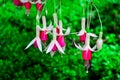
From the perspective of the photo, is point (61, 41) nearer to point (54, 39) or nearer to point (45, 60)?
point (54, 39)

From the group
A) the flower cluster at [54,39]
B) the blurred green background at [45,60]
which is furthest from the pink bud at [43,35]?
the blurred green background at [45,60]

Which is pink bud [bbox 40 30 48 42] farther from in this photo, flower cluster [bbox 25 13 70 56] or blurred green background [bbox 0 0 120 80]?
blurred green background [bbox 0 0 120 80]

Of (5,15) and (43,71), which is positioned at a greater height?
(5,15)

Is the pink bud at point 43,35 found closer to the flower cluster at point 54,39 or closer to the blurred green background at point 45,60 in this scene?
the flower cluster at point 54,39

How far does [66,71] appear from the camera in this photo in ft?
10.1

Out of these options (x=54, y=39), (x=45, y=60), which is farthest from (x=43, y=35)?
(x=45, y=60)

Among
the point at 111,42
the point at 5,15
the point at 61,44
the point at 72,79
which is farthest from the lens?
the point at 5,15

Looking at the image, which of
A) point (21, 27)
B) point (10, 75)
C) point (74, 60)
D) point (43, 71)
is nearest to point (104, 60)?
point (74, 60)

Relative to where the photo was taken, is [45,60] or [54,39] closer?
[54,39]

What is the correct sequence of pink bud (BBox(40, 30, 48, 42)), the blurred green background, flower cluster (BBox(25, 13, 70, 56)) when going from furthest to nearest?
1. the blurred green background
2. pink bud (BBox(40, 30, 48, 42))
3. flower cluster (BBox(25, 13, 70, 56))

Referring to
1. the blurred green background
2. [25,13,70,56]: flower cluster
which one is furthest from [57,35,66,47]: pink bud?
the blurred green background

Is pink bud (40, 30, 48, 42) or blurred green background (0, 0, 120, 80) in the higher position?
pink bud (40, 30, 48, 42)

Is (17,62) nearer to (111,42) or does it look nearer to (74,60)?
(74,60)

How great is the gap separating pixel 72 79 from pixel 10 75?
456 mm
